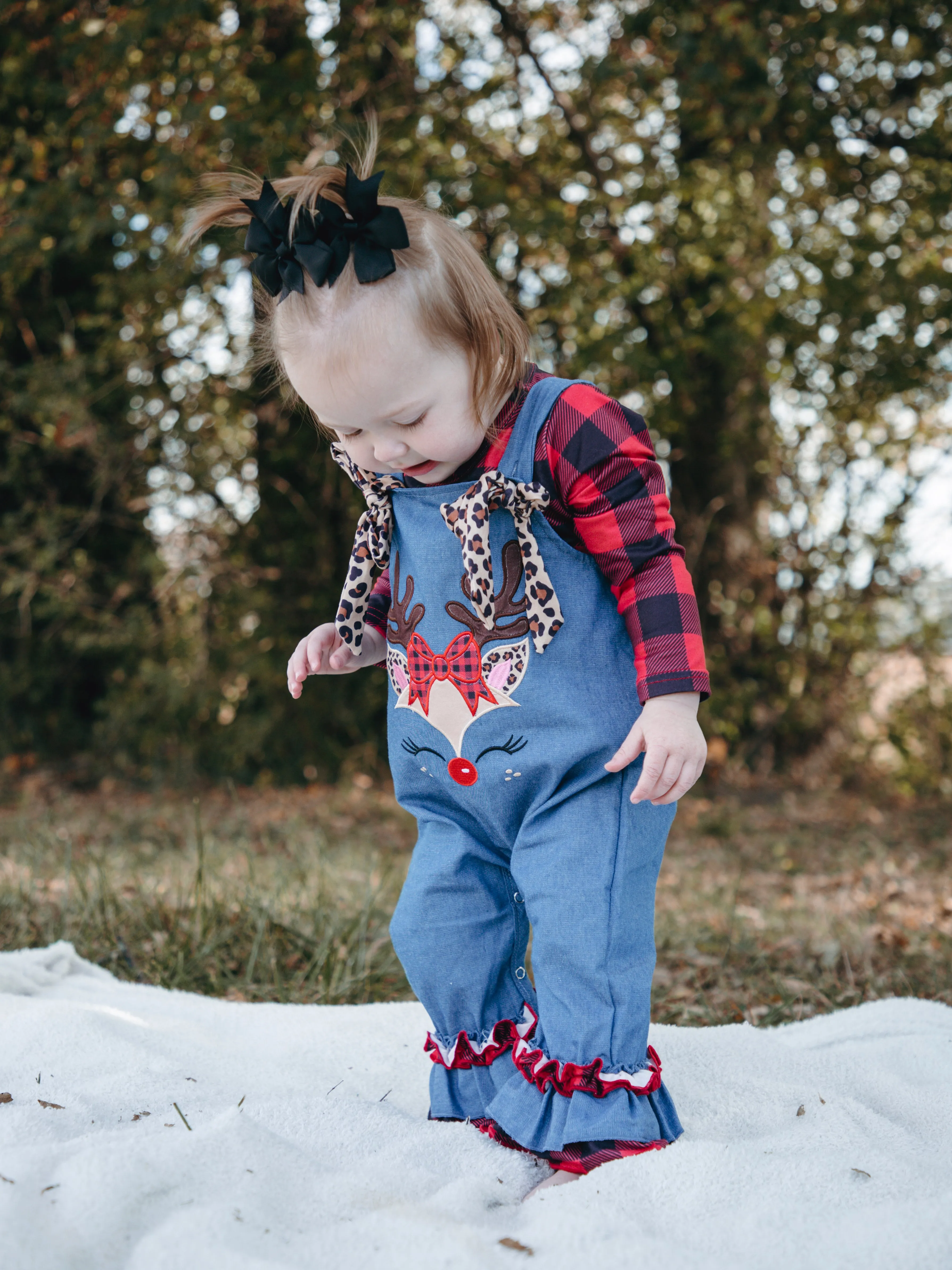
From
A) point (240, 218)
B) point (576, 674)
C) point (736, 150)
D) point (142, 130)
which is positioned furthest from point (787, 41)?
point (576, 674)

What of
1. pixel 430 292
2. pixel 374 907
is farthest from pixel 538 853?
pixel 374 907

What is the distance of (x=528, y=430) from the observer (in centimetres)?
158

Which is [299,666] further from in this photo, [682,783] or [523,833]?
[682,783]

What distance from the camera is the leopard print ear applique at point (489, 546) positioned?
5.12 feet

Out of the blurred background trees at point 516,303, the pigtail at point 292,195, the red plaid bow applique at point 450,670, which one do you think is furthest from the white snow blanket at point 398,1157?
the blurred background trees at point 516,303

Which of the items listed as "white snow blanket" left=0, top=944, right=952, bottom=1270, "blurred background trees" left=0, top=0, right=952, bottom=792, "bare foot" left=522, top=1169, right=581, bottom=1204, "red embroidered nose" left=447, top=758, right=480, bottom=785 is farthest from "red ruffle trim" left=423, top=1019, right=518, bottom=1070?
"blurred background trees" left=0, top=0, right=952, bottom=792

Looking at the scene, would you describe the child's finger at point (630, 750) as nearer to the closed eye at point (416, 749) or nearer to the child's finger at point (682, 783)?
the child's finger at point (682, 783)

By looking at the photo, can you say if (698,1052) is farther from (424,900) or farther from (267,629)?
(267,629)

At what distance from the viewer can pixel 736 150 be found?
5312mm

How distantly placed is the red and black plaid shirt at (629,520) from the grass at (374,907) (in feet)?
4.15

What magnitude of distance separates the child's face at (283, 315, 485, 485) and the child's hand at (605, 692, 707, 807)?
18.4 inches

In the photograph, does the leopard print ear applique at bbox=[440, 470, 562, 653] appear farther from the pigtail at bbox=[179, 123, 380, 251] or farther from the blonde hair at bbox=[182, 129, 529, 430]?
the pigtail at bbox=[179, 123, 380, 251]

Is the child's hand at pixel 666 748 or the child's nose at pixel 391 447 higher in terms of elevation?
the child's nose at pixel 391 447

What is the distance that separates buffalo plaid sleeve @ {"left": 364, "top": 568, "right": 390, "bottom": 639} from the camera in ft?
6.13
